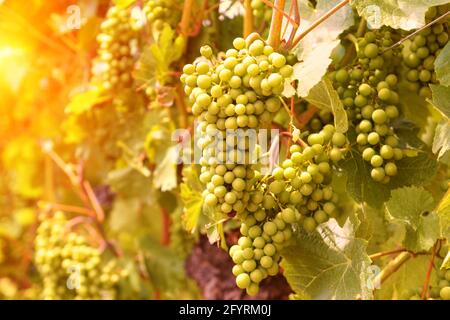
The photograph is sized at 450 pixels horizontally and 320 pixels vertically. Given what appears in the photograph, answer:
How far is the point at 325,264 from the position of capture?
3.04ft

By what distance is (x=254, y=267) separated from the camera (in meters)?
0.83

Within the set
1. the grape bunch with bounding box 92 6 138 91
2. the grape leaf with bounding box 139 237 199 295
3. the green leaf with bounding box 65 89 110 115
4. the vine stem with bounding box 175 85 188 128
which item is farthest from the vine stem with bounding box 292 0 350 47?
the grape leaf with bounding box 139 237 199 295

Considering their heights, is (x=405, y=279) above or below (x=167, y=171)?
below

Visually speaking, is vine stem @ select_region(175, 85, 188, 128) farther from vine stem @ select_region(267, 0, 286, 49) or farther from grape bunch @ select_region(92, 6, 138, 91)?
vine stem @ select_region(267, 0, 286, 49)

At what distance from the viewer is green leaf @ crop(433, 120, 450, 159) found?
2.76 ft

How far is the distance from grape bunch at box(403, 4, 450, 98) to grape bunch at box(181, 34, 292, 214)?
24 centimetres

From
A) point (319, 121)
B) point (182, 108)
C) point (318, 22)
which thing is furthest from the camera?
point (182, 108)

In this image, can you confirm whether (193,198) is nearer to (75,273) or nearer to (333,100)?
(333,100)

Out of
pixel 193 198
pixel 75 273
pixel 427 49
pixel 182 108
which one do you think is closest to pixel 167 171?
pixel 182 108

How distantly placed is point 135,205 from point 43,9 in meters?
0.70

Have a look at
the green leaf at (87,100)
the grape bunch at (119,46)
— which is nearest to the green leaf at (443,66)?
the grape bunch at (119,46)

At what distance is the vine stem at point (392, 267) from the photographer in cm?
103

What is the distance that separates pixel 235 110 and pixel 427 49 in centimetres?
34
